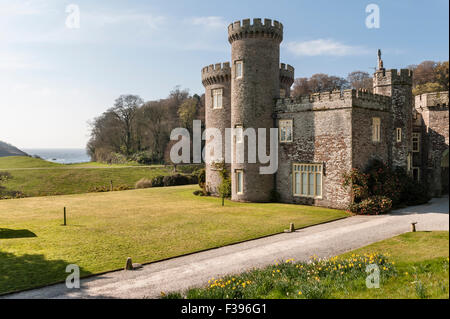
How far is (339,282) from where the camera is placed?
8000 millimetres

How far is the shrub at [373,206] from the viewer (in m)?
20.8

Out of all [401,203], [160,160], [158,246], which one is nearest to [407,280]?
[158,246]

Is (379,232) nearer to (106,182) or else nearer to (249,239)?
(249,239)

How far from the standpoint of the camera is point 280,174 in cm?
2598

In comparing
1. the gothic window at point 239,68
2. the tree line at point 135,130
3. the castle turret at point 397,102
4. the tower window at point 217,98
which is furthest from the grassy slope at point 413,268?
the tree line at point 135,130

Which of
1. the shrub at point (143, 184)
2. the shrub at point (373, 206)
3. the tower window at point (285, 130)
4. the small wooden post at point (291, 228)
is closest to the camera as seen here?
the small wooden post at point (291, 228)

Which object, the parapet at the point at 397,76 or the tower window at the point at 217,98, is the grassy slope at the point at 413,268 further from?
the tower window at the point at 217,98

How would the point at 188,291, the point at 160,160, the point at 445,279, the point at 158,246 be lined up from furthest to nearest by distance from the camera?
the point at 160,160 < the point at 158,246 < the point at 188,291 < the point at 445,279

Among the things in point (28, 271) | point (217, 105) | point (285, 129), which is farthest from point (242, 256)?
point (217, 105)

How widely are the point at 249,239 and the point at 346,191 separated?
9978mm

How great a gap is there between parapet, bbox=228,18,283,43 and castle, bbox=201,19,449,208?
2.9 inches

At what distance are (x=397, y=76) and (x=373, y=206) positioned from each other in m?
10.6

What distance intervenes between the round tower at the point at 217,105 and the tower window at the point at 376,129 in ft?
39.6

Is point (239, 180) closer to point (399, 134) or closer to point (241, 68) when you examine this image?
point (241, 68)
